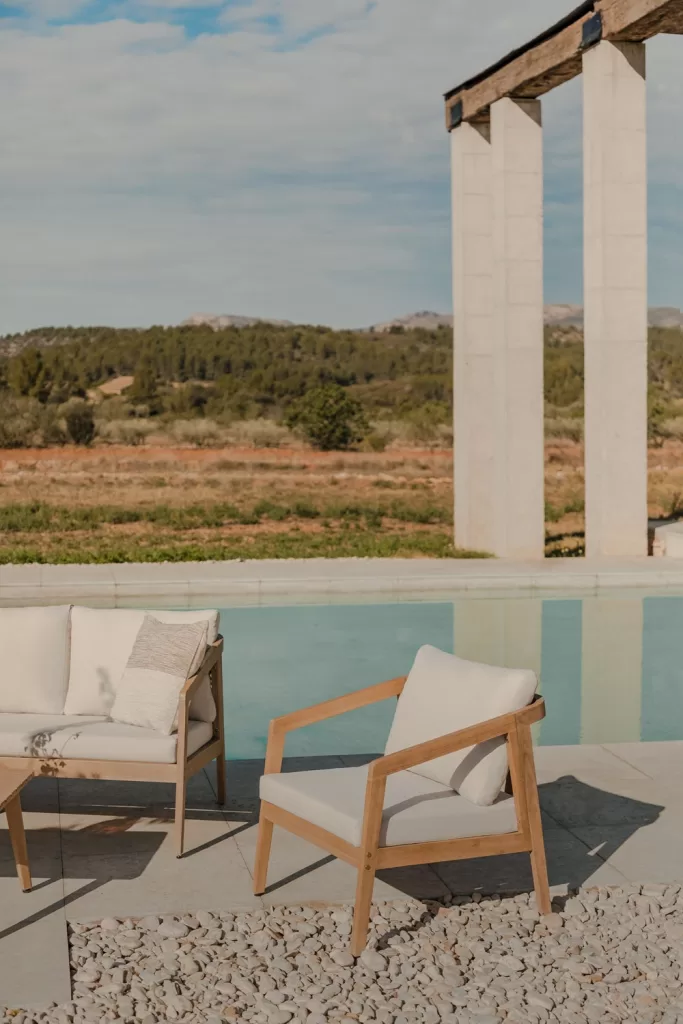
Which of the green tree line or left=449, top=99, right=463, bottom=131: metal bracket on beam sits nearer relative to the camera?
left=449, top=99, right=463, bottom=131: metal bracket on beam

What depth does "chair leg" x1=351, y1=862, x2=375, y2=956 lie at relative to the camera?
3600 mm

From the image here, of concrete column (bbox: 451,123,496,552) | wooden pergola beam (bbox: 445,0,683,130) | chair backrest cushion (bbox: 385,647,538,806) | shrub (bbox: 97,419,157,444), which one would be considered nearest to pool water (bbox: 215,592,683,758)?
→ chair backrest cushion (bbox: 385,647,538,806)

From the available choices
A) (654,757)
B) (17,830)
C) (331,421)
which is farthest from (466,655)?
(331,421)

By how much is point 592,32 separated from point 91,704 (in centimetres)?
918

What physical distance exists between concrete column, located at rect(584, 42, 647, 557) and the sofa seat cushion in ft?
27.0

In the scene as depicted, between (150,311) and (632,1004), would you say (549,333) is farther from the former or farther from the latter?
(632,1004)

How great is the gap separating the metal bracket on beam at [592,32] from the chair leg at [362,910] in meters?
10.2

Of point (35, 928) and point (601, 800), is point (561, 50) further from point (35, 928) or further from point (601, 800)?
point (35, 928)

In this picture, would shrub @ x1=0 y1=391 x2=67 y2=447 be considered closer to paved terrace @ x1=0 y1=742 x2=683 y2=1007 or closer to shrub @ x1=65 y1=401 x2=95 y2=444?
shrub @ x1=65 y1=401 x2=95 y2=444

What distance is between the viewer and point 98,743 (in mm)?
4602

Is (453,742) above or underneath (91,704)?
above

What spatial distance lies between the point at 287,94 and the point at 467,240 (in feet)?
86.6

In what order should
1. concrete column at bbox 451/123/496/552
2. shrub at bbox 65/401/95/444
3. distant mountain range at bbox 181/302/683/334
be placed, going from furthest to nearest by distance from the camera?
distant mountain range at bbox 181/302/683/334, shrub at bbox 65/401/95/444, concrete column at bbox 451/123/496/552

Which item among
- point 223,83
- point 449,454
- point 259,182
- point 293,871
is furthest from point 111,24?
point 293,871
